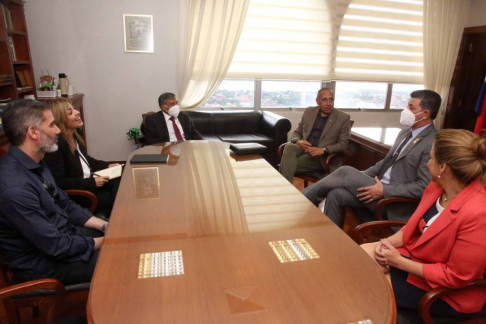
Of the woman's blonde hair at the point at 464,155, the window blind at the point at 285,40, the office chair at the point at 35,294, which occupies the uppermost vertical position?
the window blind at the point at 285,40

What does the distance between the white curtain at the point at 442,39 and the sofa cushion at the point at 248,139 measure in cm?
299

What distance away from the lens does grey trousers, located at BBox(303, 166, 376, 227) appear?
2.25 metres

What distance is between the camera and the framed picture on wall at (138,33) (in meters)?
4.30

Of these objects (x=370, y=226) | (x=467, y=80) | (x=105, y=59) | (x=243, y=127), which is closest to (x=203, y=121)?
(x=243, y=127)

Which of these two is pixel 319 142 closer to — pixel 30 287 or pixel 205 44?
pixel 205 44

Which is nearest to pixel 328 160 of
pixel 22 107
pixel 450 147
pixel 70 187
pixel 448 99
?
pixel 450 147

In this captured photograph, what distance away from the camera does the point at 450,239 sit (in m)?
1.23

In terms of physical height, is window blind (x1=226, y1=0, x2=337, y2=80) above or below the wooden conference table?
above

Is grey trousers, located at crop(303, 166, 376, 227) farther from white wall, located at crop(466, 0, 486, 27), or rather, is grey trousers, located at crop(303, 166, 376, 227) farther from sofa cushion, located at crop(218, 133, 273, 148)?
white wall, located at crop(466, 0, 486, 27)

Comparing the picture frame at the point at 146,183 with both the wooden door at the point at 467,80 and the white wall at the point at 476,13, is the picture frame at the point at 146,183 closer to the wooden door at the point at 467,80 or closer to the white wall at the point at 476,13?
the wooden door at the point at 467,80

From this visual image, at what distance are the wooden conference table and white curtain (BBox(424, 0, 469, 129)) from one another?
16.0ft

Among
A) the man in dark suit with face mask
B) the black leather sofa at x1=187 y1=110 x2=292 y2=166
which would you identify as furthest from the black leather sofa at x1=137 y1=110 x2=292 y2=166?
the man in dark suit with face mask

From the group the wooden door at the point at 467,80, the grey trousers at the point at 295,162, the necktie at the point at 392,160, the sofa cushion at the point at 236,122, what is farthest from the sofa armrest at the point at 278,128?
the wooden door at the point at 467,80

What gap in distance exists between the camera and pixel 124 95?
14.9 ft
